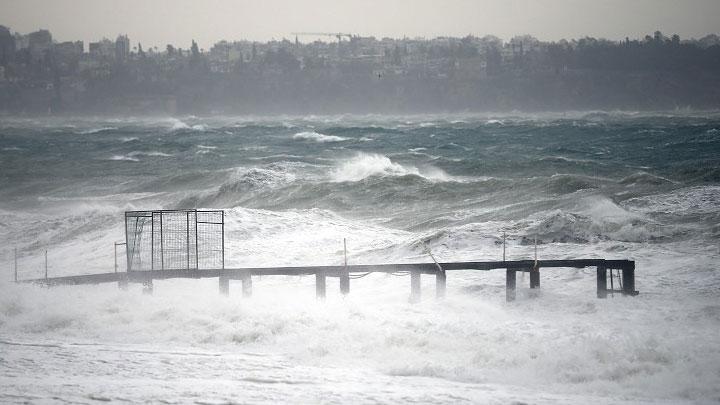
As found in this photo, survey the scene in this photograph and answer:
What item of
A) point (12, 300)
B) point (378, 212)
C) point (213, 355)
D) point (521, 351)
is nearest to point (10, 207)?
point (378, 212)

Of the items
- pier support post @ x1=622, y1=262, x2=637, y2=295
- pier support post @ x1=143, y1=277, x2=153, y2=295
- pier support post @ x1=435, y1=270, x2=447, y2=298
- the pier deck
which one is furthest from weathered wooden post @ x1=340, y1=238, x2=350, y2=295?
pier support post @ x1=622, y1=262, x2=637, y2=295

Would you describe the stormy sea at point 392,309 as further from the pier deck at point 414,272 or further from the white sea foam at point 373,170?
the white sea foam at point 373,170

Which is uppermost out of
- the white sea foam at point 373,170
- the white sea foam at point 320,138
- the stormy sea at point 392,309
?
the white sea foam at point 320,138

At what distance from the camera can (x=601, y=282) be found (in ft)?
53.2

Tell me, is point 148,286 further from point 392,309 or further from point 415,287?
point 415,287

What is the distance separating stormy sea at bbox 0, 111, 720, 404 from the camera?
11.5 meters

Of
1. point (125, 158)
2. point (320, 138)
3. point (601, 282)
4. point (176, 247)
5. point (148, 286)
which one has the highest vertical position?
point (320, 138)

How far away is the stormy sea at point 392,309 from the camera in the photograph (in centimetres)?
1153

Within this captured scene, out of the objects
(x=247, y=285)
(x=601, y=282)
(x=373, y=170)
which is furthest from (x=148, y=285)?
(x=373, y=170)

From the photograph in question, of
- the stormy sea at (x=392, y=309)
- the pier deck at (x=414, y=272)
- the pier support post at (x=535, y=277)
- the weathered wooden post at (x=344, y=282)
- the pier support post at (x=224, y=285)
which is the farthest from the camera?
the pier support post at (x=224, y=285)

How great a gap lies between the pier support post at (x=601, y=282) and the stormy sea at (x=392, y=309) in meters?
0.33

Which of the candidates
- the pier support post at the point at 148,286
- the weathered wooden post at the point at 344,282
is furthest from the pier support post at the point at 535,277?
the pier support post at the point at 148,286

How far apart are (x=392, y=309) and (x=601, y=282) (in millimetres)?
4175

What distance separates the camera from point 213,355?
13273 mm
